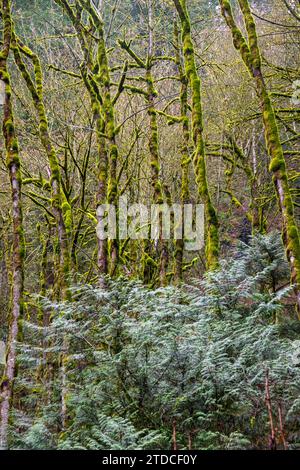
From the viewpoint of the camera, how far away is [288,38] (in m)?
13.0

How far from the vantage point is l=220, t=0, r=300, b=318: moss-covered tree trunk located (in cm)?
605

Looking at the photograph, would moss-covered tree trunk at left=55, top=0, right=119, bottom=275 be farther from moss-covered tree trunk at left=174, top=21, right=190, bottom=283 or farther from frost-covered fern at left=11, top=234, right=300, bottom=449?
frost-covered fern at left=11, top=234, right=300, bottom=449

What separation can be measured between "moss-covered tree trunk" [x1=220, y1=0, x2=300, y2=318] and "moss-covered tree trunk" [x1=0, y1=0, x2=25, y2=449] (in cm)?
332

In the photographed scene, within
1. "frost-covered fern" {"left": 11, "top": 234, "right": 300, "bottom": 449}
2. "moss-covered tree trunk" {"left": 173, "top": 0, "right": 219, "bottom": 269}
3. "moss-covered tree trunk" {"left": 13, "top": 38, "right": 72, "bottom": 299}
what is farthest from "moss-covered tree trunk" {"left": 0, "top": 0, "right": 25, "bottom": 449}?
"moss-covered tree trunk" {"left": 173, "top": 0, "right": 219, "bottom": 269}

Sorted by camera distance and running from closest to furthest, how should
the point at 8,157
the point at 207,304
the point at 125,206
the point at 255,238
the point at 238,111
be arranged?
the point at 207,304, the point at 8,157, the point at 255,238, the point at 125,206, the point at 238,111

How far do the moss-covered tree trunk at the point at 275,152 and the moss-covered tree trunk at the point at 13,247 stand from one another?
332cm

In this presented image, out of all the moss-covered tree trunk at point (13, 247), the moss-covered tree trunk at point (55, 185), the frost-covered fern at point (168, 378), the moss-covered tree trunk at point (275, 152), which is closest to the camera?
the frost-covered fern at point (168, 378)

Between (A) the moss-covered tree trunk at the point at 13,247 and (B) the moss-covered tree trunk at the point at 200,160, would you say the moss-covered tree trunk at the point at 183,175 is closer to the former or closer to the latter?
(B) the moss-covered tree trunk at the point at 200,160

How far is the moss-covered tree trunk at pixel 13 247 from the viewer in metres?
5.28

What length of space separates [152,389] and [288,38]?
11430mm

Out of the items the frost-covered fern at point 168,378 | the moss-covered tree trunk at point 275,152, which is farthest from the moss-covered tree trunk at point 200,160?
the frost-covered fern at point 168,378

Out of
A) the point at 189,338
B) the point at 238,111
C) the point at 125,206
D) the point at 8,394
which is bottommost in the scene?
the point at 8,394

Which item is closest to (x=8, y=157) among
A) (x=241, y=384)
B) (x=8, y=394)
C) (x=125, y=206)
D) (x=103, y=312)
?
(x=103, y=312)

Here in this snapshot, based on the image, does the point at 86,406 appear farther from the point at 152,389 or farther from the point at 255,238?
the point at 255,238
